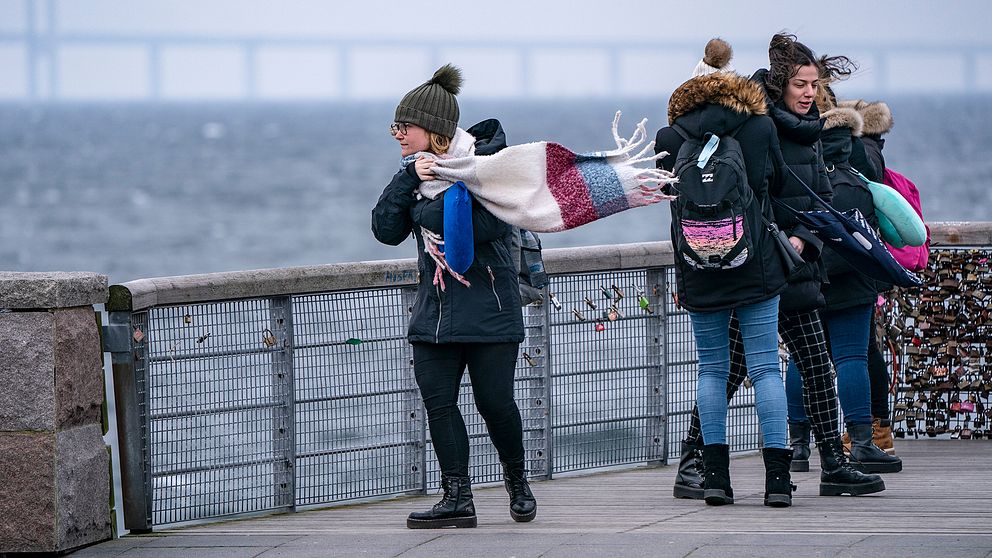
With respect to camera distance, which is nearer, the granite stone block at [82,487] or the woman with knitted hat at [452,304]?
the granite stone block at [82,487]

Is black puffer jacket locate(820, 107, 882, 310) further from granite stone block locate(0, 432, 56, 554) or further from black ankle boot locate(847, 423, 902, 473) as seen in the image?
granite stone block locate(0, 432, 56, 554)

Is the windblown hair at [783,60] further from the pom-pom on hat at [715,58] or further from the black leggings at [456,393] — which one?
the black leggings at [456,393]

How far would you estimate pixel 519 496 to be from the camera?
6.41 m

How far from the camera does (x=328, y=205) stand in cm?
7662

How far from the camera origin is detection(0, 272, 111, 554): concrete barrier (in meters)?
5.93

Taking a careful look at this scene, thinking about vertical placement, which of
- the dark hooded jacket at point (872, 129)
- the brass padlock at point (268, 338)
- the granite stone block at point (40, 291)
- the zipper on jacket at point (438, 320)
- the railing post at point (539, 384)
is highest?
the dark hooded jacket at point (872, 129)

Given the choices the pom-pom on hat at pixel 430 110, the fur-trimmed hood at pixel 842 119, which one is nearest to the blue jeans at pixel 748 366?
the fur-trimmed hood at pixel 842 119

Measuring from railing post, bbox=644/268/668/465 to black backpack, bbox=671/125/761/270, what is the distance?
194cm

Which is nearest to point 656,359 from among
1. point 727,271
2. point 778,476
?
point 778,476

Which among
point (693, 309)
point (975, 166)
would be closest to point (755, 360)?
point (693, 309)

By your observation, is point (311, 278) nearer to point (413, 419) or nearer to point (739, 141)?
point (413, 419)

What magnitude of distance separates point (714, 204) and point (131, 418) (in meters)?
2.43

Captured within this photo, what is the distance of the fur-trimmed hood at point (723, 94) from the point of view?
643cm

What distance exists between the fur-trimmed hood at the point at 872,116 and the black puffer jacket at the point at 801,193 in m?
0.90
